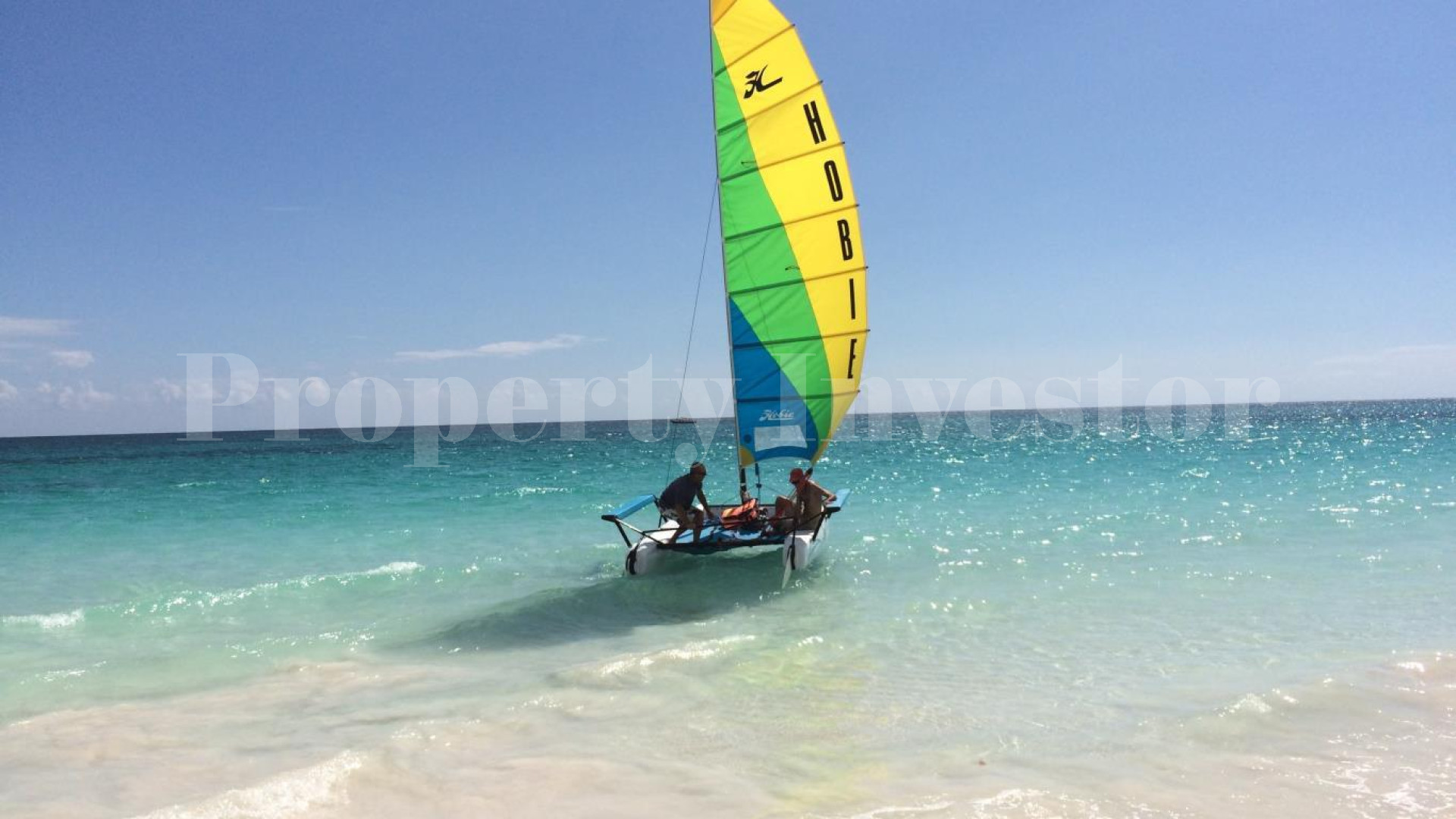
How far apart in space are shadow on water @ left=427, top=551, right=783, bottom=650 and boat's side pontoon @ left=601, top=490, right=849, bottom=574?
36 cm

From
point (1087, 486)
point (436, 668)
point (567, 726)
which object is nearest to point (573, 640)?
point (436, 668)

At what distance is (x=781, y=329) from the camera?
11953 millimetres

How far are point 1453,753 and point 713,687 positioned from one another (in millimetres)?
4352

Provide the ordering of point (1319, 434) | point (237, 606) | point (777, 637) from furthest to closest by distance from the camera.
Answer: point (1319, 434), point (237, 606), point (777, 637)

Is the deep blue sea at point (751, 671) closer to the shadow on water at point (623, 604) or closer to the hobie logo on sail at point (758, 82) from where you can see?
the shadow on water at point (623, 604)

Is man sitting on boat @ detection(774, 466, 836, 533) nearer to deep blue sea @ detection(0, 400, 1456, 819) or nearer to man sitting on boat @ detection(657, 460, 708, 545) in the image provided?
deep blue sea @ detection(0, 400, 1456, 819)

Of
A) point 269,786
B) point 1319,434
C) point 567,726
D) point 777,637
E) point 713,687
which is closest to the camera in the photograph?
point 269,786

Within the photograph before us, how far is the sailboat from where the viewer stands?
11680 millimetres

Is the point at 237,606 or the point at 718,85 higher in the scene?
the point at 718,85

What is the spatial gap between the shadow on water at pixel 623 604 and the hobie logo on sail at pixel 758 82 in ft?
20.6

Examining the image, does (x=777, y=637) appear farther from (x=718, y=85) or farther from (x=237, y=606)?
(x=718, y=85)

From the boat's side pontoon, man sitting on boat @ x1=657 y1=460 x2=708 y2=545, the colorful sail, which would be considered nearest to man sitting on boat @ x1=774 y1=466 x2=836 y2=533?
the boat's side pontoon

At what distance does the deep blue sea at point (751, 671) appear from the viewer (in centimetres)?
→ 450

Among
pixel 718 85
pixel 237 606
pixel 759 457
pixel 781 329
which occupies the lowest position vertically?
pixel 237 606
